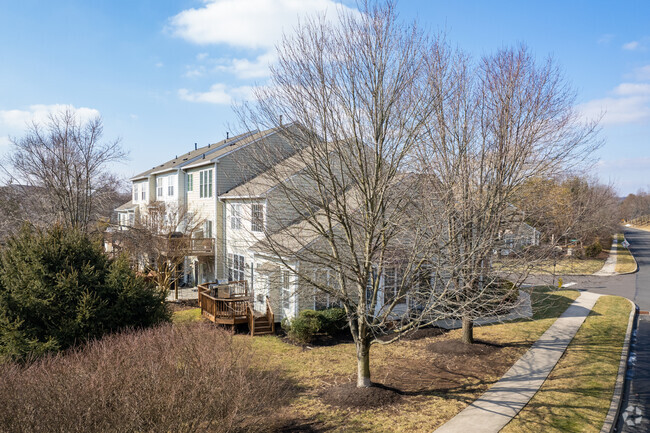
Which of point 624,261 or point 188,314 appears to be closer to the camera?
point 188,314

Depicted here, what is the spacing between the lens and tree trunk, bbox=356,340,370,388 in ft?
31.3

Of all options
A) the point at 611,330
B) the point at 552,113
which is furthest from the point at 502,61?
the point at 611,330

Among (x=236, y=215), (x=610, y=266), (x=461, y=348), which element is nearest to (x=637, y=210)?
(x=610, y=266)

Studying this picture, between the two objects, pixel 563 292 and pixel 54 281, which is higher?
pixel 54 281

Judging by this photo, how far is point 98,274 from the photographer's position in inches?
439

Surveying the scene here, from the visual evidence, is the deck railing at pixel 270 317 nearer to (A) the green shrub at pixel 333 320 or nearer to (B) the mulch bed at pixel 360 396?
(A) the green shrub at pixel 333 320

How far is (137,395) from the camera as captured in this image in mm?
5305

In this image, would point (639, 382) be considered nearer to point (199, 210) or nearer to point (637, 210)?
point (199, 210)

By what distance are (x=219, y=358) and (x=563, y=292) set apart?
2257 cm

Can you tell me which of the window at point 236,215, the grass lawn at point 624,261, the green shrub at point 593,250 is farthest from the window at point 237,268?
the green shrub at point 593,250

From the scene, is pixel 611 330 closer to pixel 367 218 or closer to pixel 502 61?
pixel 502 61

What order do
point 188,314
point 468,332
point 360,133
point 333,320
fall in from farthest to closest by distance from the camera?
point 188,314 → point 333,320 → point 468,332 → point 360,133

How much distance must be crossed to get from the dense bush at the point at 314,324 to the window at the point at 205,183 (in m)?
11.3

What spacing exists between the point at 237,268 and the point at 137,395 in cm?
1670
